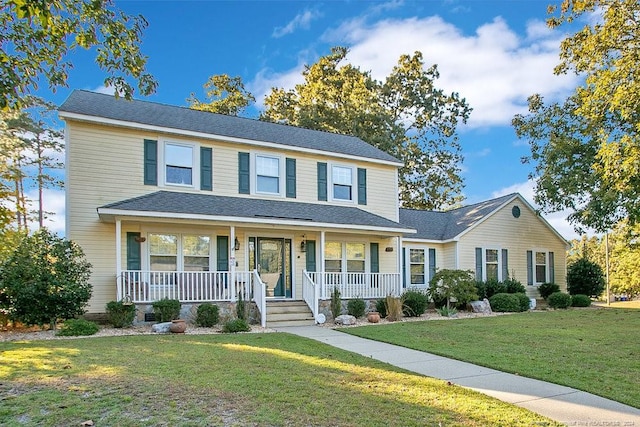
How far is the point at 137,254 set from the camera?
1300 centimetres

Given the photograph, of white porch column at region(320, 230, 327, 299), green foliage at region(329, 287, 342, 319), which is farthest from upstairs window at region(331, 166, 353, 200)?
green foliage at region(329, 287, 342, 319)

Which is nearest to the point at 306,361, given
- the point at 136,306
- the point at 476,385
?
the point at 476,385

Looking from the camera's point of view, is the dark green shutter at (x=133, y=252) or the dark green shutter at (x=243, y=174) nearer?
the dark green shutter at (x=133, y=252)

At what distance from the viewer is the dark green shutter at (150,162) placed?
13594 millimetres

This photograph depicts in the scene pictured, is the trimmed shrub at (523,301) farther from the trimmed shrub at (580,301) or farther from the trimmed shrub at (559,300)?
the trimmed shrub at (580,301)

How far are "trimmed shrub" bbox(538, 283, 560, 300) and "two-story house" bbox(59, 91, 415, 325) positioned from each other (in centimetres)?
837

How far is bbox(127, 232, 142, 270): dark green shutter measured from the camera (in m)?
12.9

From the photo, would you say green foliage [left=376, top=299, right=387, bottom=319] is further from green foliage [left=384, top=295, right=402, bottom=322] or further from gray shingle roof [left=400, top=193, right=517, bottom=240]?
gray shingle roof [left=400, top=193, right=517, bottom=240]

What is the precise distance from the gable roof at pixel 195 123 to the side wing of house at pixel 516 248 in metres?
5.41

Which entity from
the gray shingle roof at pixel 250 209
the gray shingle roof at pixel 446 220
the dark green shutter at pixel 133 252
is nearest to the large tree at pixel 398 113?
the gray shingle roof at pixel 446 220

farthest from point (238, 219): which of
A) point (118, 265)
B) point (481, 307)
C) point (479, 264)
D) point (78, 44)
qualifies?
point (479, 264)

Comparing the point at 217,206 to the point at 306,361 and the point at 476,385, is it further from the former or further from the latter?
the point at 476,385

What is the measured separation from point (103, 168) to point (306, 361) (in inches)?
362

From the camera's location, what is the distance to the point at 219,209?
13.4 metres
